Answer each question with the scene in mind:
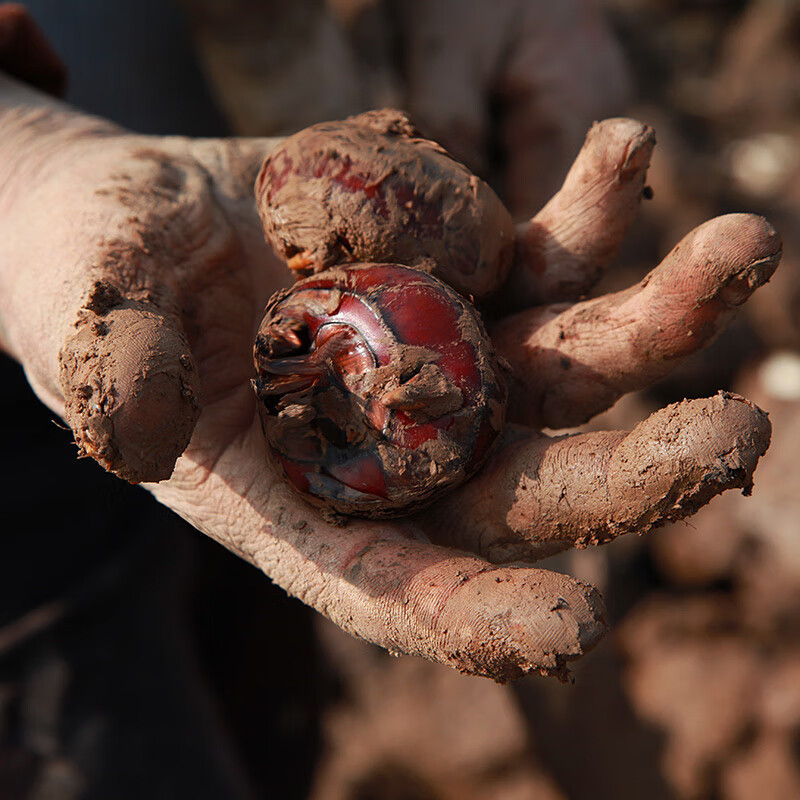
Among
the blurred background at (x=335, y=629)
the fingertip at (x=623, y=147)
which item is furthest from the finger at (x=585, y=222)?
the blurred background at (x=335, y=629)

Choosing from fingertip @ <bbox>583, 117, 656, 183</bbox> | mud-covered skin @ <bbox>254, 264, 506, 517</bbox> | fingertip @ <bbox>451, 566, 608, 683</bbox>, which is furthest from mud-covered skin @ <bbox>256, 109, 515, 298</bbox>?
fingertip @ <bbox>451, 566, 608, 683</bbox>

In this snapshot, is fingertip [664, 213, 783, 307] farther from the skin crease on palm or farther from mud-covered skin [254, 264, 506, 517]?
mud-covered skin [254, 264, 506, 517]

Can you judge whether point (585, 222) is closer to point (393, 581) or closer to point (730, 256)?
point (730, 256)

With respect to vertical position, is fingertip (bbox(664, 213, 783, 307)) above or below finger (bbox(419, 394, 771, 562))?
above

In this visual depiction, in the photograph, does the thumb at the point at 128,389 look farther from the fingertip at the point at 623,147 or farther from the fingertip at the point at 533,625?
the fingertip at the point at 623,147

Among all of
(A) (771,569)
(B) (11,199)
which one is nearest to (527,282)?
(B) (11,199)

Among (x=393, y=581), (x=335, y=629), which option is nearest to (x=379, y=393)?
(x=393, y=581)
